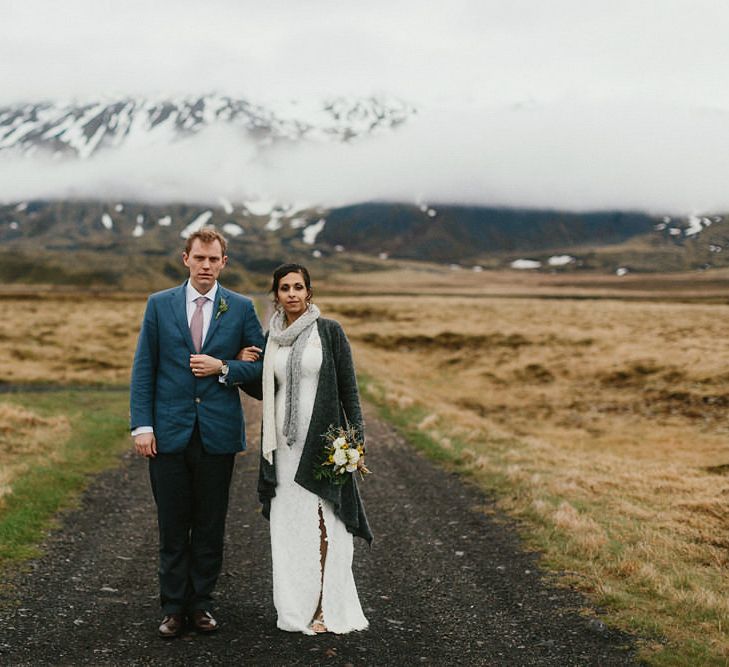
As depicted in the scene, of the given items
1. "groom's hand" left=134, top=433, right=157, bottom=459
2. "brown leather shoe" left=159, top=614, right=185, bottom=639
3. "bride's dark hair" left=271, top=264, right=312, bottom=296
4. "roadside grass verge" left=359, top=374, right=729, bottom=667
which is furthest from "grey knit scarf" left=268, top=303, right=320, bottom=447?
"roadside grass verge" left=359, top=374, right=729, bottom=667

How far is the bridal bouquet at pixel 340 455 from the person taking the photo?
6113mm

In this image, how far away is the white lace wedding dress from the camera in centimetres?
629

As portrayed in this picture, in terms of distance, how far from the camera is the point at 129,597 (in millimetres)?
7281

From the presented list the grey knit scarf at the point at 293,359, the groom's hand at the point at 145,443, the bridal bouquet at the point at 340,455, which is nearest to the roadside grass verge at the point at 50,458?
the groom's hand at the point at 145,443

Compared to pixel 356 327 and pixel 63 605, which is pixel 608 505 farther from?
pixel 356 327

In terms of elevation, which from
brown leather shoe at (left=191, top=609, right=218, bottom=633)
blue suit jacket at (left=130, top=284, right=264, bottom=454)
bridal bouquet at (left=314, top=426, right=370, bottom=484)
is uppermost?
blue suit jacket at (left=130, top=284, right=264, bottom=454)

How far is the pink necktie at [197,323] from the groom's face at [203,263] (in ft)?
0.28

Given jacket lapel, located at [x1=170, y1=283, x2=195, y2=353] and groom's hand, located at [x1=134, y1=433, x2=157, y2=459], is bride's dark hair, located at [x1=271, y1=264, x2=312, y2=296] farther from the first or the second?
groom's hand, located at [x1=134, y1=433, x2=157, y2=459]

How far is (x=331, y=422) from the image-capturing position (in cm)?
630

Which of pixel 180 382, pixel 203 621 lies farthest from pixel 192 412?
pixel 203 621

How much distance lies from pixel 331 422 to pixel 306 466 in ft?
1.43

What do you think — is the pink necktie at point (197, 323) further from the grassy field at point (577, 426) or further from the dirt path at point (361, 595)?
the grassy field at point (577, 426)

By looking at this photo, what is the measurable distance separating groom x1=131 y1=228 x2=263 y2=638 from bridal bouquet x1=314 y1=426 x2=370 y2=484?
80 cm

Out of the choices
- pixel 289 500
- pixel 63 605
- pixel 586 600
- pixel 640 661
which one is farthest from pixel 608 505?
pixel 63 605
